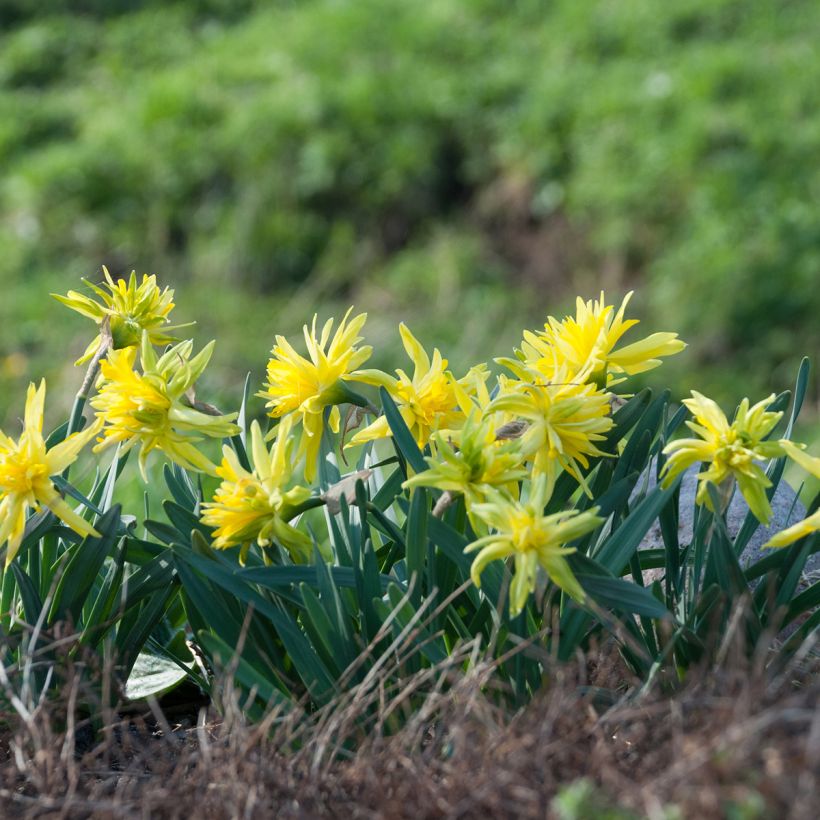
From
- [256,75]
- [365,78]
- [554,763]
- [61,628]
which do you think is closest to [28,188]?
[256,75]

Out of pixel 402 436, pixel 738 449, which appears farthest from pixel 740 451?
pixel 402 436

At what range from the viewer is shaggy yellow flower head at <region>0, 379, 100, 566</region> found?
174cm

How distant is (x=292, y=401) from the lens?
1878mm

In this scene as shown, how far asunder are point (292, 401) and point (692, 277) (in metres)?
4.48

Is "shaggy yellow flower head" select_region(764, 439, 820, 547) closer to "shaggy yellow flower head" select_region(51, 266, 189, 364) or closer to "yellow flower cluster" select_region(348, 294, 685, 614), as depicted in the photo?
"yellow flower cluster" select_region(348, 294, 685, 614)

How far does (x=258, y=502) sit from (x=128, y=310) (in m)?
0.49

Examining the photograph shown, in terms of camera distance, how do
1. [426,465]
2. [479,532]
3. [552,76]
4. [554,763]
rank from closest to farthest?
[554,763] → [479,532] → [426,465] → [552,76]

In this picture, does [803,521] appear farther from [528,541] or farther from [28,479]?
[28,479]

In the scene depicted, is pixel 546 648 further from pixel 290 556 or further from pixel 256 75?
pixel 256 75

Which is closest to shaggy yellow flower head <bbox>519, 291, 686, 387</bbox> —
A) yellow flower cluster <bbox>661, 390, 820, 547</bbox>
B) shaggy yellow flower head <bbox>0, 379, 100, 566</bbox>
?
yellow flower cluster <bbox>661, 390, 820, 547</bbox>

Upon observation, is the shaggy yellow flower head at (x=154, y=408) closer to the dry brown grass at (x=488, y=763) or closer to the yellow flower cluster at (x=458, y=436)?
the yellow flower cluster at (x=458, y=436)

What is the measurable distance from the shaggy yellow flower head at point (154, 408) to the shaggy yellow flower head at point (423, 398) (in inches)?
9.9

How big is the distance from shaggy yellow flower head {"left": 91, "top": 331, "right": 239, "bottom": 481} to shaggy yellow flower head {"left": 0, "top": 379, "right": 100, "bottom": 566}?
0.18 ft

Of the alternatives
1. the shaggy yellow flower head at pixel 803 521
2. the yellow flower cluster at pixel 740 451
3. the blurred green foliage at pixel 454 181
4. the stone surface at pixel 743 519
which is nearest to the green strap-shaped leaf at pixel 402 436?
the yellow flower cluster at pixel 740 451
